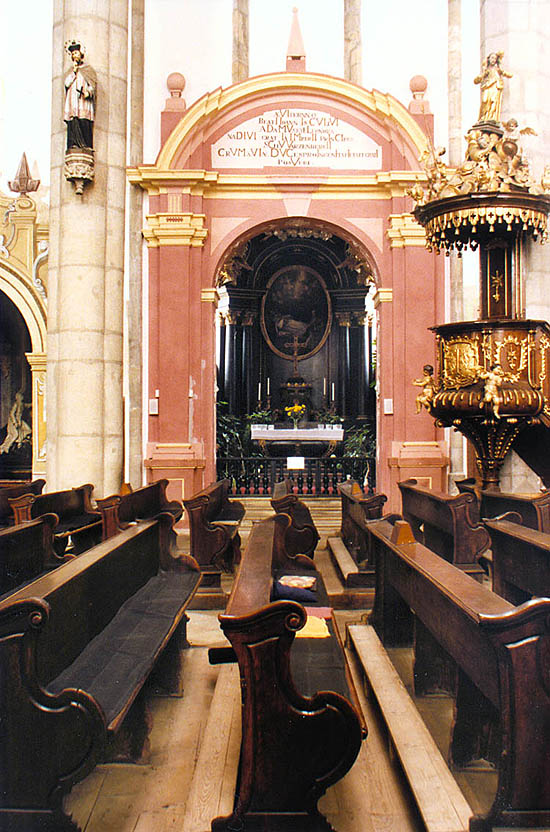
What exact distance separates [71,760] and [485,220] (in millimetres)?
5950

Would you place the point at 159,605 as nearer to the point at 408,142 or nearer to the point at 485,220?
the point at 485,220

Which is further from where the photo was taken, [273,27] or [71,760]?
[273,27]

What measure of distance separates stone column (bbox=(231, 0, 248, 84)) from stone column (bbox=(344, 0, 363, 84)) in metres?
1.70

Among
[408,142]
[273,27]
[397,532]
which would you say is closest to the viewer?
[397,532]

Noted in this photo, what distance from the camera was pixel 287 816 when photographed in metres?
2.53

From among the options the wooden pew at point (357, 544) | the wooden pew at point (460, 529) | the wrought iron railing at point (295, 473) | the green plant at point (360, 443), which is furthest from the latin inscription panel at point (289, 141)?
the wooden pew at point (460, 529)

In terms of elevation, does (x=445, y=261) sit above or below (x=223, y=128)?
below

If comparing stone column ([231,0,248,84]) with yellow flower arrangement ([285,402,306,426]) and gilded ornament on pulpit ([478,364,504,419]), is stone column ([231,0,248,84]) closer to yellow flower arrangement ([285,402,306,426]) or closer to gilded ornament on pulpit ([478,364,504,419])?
yellow flower arrangement ([285,402,306,426])

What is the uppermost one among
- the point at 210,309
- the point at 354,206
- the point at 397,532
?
the point at 354,206

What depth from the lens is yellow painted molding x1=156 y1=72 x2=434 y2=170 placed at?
31.4ft

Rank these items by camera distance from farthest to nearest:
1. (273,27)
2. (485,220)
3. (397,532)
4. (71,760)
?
(273,27) → (485,220) → (397,532) → (71,760)

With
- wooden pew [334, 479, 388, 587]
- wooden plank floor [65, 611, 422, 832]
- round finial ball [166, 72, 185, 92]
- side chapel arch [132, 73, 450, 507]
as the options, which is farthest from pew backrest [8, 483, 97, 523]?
round finial ball [166, 72, 185, 92]

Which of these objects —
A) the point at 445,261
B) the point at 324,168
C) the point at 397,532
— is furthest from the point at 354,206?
the point at 397,532

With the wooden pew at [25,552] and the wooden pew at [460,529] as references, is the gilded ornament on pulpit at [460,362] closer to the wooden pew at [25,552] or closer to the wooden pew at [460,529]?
the wooden pew at [460,529]
